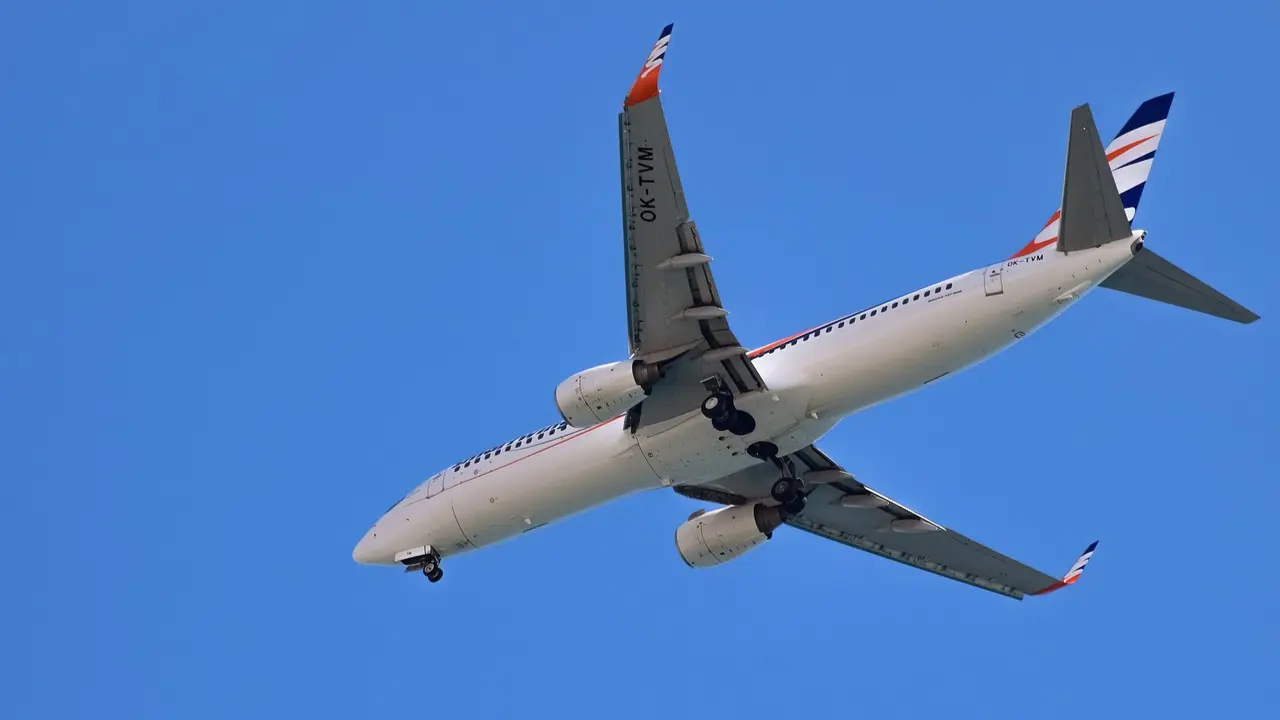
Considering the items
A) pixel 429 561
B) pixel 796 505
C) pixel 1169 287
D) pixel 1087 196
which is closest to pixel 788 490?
pixel 796 505

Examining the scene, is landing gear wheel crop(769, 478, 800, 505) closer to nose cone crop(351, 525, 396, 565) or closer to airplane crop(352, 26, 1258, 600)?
airplane crop(352, 26, 1258, 600)

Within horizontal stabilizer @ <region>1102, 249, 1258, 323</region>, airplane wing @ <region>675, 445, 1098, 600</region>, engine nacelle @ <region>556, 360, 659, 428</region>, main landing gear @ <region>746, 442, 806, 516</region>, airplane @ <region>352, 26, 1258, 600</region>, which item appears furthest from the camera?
airplane wing @ <region>675, 445, 1098, 600</region>

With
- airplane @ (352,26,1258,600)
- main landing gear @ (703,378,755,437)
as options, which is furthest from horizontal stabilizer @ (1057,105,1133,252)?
main landing gear @ (703,378,755,437)

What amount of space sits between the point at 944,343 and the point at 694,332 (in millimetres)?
4643

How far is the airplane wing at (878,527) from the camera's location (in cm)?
3975

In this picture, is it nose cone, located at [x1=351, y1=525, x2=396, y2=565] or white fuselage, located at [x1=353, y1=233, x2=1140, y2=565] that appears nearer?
white fuselage, located at [x1=353, y1=233, x2=1140, y2=565]

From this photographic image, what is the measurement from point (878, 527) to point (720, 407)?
9354mm

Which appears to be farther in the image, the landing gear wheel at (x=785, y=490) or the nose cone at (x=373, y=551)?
the nose cone at (x=373, y=551)

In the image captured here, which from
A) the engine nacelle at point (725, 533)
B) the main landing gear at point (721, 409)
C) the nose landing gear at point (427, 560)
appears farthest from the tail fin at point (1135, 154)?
the nose landing gear at point (427, 560)

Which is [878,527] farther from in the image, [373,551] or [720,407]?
[373,551]

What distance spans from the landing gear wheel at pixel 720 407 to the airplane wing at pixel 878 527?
566 centimetres

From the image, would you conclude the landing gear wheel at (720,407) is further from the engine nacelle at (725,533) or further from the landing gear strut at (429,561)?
the landing gear strut at (429,561)

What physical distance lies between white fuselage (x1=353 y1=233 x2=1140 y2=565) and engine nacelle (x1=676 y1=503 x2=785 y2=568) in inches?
91.5

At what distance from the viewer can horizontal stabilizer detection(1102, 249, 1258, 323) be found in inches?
1250
